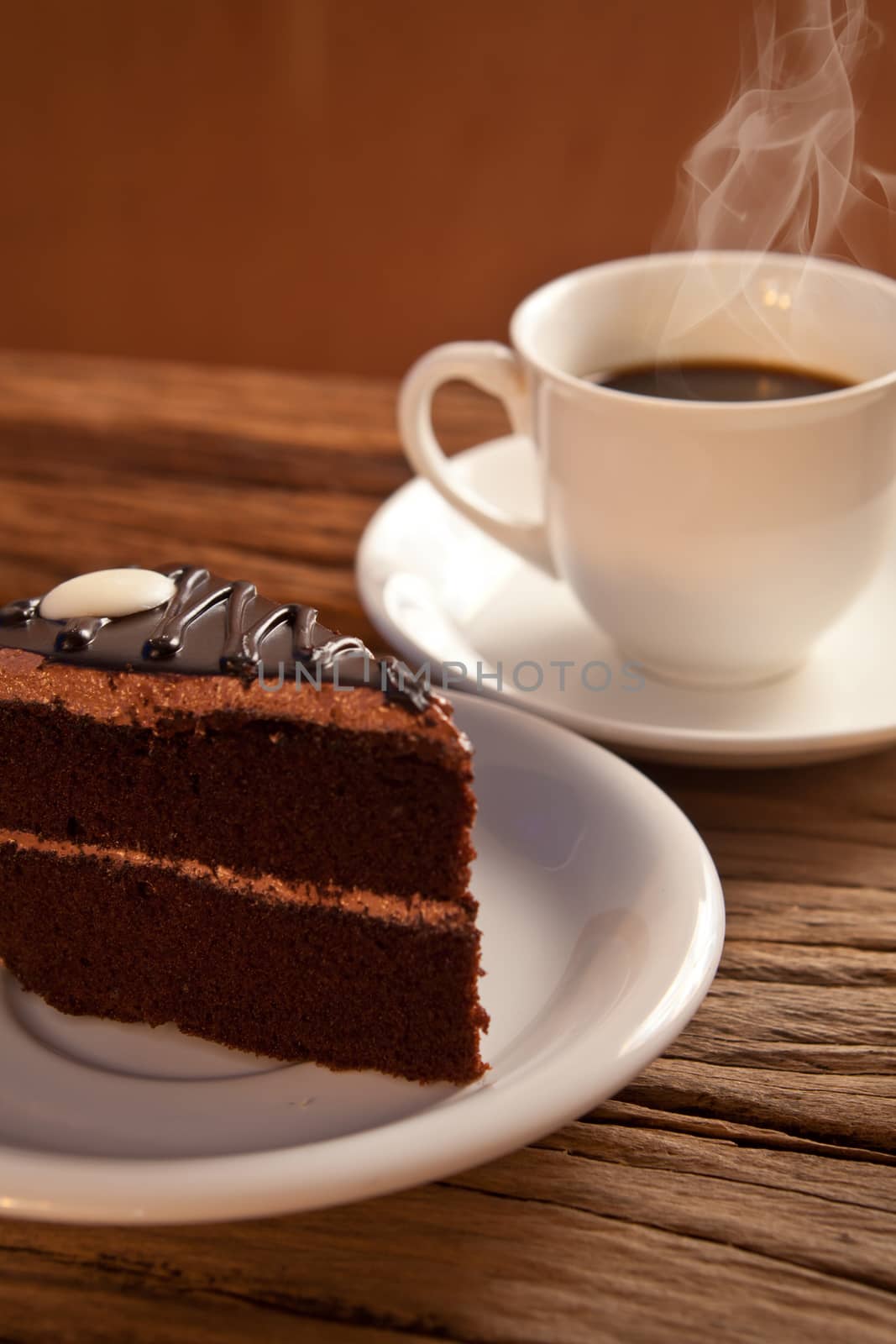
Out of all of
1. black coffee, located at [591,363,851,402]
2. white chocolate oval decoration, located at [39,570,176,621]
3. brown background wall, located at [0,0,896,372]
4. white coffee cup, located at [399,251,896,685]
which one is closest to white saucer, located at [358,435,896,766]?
white coffee cup, located at [399,251,896,685]

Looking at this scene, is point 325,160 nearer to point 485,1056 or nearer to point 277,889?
point 277,889

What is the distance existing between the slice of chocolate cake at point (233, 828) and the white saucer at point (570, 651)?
35 cm

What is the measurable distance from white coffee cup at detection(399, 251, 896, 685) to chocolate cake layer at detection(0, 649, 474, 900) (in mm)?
501

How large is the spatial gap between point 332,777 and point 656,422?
0.57 meters

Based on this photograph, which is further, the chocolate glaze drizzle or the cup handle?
the cup handle

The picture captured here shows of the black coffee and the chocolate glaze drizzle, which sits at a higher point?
the black coffee

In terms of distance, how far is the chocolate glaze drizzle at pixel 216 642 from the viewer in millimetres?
1104

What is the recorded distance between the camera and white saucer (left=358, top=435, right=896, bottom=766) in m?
1.39

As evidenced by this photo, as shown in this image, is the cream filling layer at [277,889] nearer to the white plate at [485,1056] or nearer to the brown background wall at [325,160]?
the white plate at [485,1056]

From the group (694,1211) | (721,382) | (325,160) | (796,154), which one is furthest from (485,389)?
(325,160)

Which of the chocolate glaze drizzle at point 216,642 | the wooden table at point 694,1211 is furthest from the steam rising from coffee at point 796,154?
the chocolate glaze drizzle at point 216,642

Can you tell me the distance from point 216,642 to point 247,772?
117mm

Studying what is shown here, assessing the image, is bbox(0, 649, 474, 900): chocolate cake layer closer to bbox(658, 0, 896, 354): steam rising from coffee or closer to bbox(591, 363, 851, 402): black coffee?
bbox(591, 363, 851, 402): black coffee

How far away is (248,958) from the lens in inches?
48.0
